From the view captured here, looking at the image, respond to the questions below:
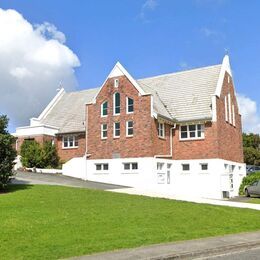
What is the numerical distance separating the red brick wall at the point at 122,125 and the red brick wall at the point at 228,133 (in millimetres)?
6231

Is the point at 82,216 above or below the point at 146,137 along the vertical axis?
below

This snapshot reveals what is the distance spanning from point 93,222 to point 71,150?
27.0 meters

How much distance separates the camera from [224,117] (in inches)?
1537

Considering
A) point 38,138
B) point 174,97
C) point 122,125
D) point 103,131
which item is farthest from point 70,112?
point 174,97

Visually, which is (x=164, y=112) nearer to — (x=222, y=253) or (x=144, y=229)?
(x=144, y=229)

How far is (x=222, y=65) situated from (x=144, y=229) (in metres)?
28.5

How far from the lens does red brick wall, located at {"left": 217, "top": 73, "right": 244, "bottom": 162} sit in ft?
123

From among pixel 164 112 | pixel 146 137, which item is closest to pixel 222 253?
pixel 146 137

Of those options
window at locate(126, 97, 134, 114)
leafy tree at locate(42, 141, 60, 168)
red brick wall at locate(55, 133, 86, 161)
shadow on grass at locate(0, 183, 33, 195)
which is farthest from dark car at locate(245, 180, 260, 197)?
shadow on grass at locate(0, 183, 33, 195)

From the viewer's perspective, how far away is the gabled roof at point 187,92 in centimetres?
3772

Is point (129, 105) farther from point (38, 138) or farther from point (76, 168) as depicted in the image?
point (38, 138)

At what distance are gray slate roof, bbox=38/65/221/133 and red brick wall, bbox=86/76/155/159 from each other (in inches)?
59.0

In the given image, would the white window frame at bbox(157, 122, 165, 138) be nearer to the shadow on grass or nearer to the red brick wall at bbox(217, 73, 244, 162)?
→ the red brick wall at bbox(217, 73, 244, 162)

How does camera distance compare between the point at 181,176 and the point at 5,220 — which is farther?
the point at 181,176
